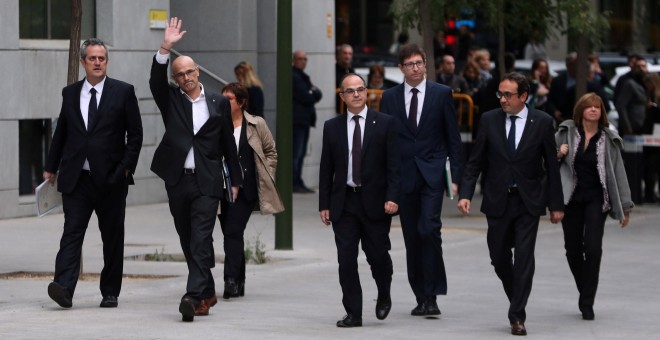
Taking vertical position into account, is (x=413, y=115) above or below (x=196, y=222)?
above

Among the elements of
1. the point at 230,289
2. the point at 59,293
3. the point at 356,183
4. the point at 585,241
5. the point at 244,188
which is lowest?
the point at 230,289

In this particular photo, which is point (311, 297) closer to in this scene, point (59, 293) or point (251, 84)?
point (59, 293)

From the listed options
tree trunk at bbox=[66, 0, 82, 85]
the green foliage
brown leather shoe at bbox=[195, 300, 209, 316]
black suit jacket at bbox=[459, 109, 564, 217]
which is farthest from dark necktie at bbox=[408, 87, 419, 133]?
the green foliage

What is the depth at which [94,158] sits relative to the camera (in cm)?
1102

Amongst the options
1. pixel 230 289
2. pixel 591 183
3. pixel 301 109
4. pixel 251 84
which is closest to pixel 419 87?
pixel 591 183

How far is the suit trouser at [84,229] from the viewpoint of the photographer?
36.1 ft

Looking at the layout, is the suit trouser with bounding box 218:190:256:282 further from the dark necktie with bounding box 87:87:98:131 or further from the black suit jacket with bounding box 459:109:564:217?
the black suit jacket with bounding box 459:109:564:217

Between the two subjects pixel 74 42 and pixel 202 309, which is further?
pixel 74 42

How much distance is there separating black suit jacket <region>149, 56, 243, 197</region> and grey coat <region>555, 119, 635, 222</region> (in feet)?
7.83

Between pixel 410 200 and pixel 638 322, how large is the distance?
176 cm

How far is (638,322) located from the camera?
1093 centimetres

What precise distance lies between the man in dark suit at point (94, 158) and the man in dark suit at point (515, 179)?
2.41m

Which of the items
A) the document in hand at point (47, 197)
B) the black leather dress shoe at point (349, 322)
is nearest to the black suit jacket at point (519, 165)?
the black leather dress shoe at point (349, 322)

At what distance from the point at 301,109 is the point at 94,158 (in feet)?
35.3
